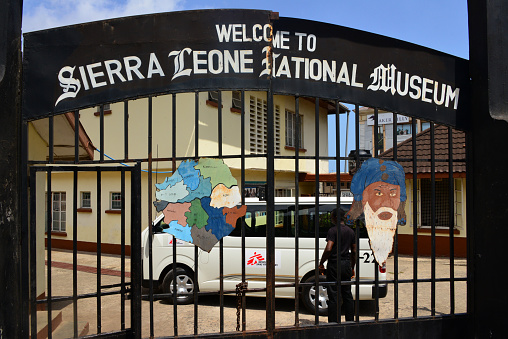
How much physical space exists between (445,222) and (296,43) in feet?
32.4

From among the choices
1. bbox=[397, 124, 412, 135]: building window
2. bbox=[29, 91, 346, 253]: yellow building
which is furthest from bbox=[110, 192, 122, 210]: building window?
bbox=[397, 124, 412, 135]: building window

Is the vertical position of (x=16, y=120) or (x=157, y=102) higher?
(x=157, y=102)

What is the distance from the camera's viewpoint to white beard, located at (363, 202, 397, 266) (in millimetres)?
4641

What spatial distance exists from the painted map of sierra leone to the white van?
2.50 m

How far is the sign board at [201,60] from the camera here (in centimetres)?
407

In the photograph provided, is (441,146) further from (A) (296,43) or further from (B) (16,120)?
(B) (16,120)

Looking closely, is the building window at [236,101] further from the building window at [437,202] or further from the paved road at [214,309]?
the building window at [437,202]

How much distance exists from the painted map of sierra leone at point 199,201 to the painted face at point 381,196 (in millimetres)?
1459

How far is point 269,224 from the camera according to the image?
13.8ft

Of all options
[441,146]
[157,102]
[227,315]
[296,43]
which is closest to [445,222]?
[441,146]

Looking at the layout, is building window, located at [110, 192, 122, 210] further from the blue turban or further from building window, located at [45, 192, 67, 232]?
the blue turban

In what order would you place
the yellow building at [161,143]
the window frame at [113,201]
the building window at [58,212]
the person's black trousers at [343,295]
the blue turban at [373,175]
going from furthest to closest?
the building window at [58,212] → the window frame at [113,201] → the yellow building at [161,143] → the person's black trousers at [343,295] → the blue turban at [373,175]

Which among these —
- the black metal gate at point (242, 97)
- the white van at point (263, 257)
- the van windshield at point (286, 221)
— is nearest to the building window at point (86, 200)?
the white van at point (263, 257)

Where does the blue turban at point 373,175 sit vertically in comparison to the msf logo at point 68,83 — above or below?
below
